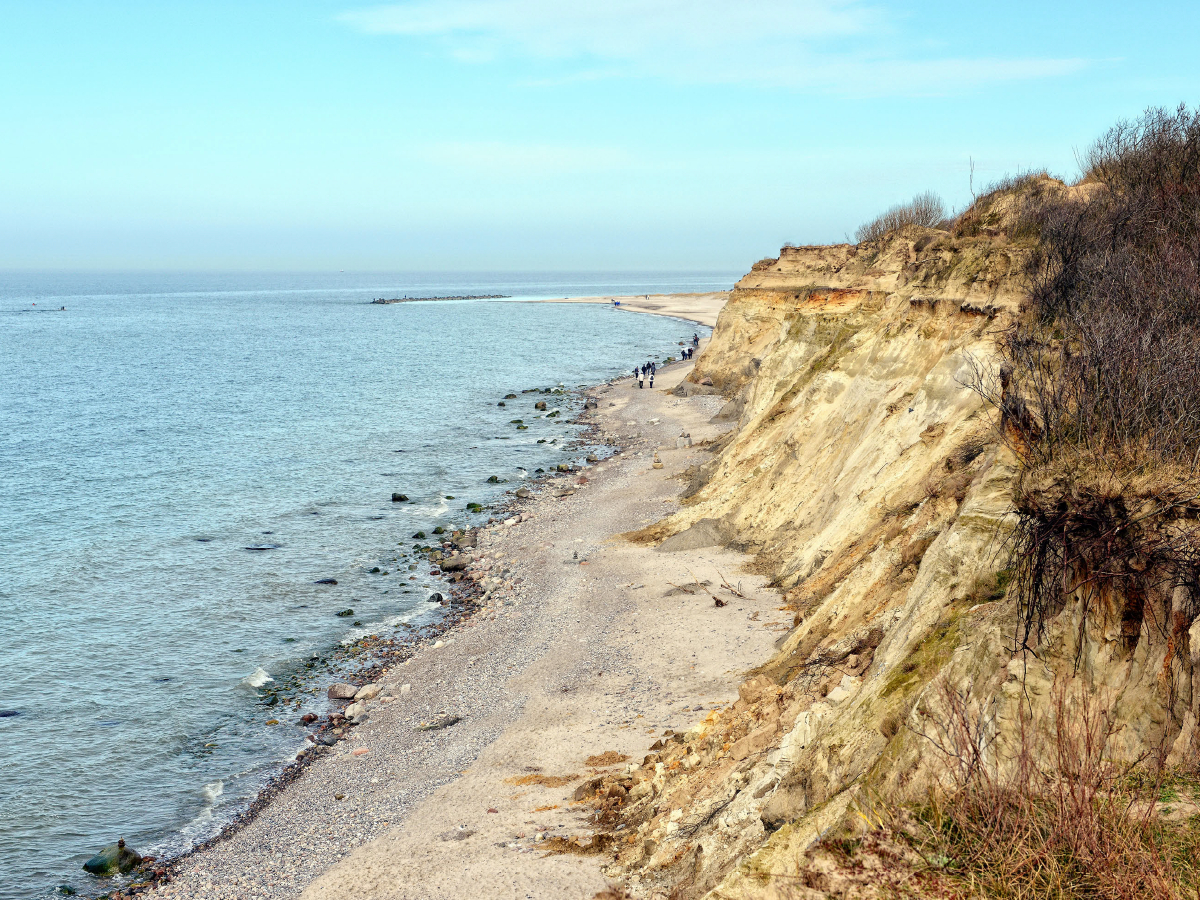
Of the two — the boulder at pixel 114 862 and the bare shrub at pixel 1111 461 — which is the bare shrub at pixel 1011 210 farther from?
the boulder at pixel 114 862

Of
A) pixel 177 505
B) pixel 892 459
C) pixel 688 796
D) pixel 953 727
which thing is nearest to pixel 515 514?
pixel 177 505

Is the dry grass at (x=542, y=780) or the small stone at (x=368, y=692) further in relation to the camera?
the small stone at (x=368, y=692)

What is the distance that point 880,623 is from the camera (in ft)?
46.0

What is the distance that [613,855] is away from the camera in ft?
41.0

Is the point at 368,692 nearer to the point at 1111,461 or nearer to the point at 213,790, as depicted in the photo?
the point at 213,790

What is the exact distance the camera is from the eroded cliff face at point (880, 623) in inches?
321

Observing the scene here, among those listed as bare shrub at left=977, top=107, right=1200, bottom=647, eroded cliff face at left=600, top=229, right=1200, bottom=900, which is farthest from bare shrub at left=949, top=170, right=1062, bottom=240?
bare shrub at left=977, top=107, right=1200, bottom=647

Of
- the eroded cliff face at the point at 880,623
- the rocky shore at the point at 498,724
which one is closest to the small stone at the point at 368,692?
the rocky shore at the point at 498,724

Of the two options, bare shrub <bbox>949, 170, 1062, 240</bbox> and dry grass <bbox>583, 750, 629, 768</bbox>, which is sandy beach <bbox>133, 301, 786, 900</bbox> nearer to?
A: dry grass <bbox>583, 750, 629, 768</bbox>

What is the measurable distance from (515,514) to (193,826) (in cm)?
2231

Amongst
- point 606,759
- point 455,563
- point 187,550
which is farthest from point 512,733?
point 187,550

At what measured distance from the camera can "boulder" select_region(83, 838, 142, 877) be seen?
16.5 meters

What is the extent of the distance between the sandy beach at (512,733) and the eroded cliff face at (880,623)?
1522mm

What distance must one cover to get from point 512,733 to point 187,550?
2268 cm
